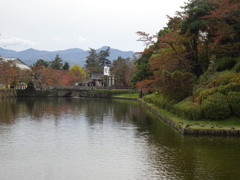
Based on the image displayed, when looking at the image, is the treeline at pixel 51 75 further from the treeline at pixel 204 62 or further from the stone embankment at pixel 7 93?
the treeline at pixel 204 62

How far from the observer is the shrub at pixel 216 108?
2320 centimetres

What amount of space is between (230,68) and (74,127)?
50.5ft

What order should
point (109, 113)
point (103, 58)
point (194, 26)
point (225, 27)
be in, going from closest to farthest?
point (225, 27) < point (194, 26) < point (109, 113) < point (103, 58)

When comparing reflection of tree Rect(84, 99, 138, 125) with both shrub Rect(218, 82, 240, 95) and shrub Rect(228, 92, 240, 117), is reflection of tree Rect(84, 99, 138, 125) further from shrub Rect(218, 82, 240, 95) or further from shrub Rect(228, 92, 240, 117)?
shrub Rect(228, 92, 240, 117)

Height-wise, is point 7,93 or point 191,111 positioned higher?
point 7,93

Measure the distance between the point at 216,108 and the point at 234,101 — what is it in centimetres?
142

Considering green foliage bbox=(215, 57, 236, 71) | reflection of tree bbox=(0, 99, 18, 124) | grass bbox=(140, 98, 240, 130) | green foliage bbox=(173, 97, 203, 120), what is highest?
green foliage bbox=(215, 57, 236, 71)

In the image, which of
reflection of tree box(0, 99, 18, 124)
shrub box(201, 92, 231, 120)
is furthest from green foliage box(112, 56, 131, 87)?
shrub box(201, 92, 231, 120)

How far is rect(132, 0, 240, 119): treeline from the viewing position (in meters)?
24.0

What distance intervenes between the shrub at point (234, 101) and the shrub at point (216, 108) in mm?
325

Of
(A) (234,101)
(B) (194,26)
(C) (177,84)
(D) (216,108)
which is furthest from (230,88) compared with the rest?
(B) (194,26)

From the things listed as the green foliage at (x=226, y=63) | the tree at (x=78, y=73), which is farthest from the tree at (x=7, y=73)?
the green foliage at (x=226, y=63)

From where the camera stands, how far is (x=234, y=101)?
23.2 meters

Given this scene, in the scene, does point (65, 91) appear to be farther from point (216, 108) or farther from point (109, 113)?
point (216, 108)
